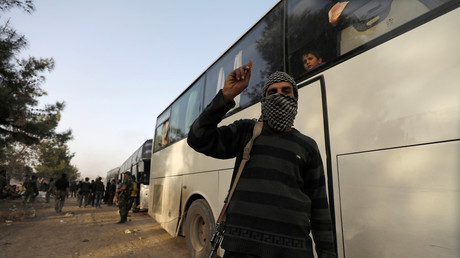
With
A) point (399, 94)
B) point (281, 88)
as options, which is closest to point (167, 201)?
point (281, 88)

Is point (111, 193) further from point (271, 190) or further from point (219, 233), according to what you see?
point (271, 190)

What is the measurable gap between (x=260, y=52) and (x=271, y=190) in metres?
2.61

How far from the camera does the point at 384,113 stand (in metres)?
1.91

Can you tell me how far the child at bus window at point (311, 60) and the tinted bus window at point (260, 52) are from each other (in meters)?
0.40

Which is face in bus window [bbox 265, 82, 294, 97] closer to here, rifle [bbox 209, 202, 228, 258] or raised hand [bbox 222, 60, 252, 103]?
raised hand [bbox 222, 60, 252, 103]

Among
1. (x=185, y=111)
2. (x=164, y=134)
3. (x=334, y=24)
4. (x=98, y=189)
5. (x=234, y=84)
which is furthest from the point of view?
(x=98, y=189)

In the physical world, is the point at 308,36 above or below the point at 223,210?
above

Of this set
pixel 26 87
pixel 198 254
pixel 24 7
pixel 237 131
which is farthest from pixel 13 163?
pixel 237 131

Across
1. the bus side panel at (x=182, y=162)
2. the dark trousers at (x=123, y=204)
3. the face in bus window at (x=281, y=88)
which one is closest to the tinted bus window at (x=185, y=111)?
the bus side panel at (x=182, y=162)

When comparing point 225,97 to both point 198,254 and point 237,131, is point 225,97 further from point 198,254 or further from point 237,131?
point 198,254

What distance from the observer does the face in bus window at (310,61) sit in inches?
103

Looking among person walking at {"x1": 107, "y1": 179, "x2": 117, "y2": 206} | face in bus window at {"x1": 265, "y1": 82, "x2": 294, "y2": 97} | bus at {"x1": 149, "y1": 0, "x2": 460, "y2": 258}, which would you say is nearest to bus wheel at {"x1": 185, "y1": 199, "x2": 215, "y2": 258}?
bus at {"x1": 149, "y1": 0, "x2": 460, "y2": 258}

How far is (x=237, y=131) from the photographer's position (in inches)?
64.9

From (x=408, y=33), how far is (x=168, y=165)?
5847 mm
